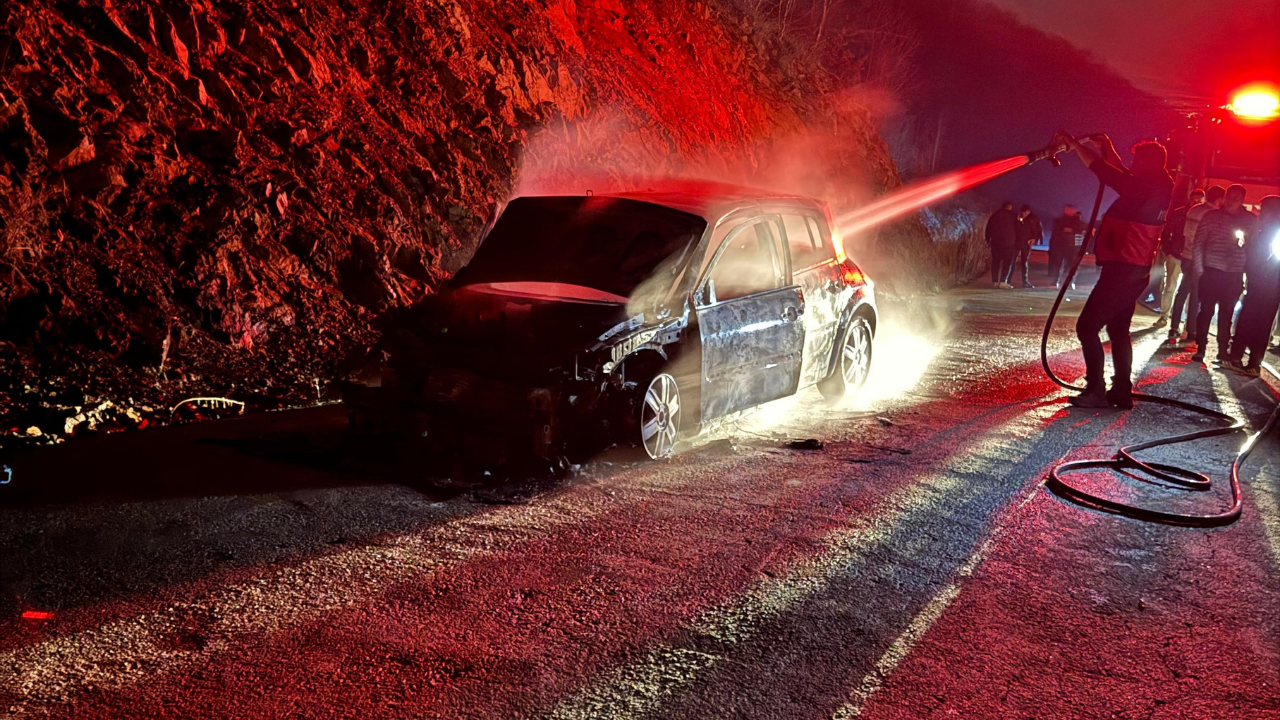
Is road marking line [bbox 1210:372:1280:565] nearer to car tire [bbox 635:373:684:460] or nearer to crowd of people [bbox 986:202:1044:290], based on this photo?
car tire [bbox 635:373:684:460]

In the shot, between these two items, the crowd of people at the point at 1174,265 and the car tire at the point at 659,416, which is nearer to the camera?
the car tire at the point at 659,416

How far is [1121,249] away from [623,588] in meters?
6.33

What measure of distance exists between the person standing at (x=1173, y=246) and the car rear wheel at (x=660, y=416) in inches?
349

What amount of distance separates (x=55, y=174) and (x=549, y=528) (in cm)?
578

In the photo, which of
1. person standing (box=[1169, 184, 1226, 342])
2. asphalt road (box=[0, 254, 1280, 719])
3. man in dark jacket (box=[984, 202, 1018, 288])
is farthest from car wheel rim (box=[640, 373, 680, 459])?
man in dark jacket (box=[984, 202, 1018, 288])

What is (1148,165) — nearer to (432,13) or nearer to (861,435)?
(861,435)

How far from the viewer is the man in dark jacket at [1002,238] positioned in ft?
73.1

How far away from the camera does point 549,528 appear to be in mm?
5070

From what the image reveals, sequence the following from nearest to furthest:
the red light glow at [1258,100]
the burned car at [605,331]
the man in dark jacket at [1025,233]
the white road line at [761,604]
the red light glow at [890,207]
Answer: the white road line at [761,604] → the burned car at [605,331] → the red light glow at [1258,100] → the red light glow at [890,207] → the man in dark jacket at [1025,233]

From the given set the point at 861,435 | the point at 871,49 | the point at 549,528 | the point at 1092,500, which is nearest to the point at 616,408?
the point at 549,528

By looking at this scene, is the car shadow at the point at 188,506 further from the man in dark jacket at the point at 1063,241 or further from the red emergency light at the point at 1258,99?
the man in dark jacket at the point at 1063,241

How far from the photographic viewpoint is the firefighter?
27.9 ft

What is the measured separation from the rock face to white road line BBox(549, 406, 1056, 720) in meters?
4.74

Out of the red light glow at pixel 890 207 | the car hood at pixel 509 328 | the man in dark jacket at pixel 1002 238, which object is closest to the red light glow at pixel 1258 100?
the red light glow at pixel 890 207
